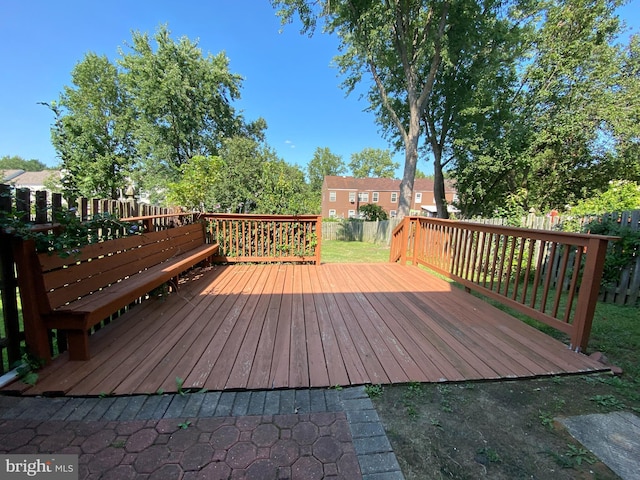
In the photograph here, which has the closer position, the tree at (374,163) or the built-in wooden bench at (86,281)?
the built-in wooden bench at (86,281)

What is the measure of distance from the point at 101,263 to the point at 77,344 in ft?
2.45

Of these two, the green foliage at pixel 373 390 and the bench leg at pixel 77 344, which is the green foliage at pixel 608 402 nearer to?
the green foliage at pixel 373 390

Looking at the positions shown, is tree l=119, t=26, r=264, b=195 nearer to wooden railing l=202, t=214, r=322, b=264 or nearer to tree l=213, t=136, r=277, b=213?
tree l=213, t=136, r=277, b=213

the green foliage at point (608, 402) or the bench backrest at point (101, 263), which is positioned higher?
the bench backrest at point (101, 263)

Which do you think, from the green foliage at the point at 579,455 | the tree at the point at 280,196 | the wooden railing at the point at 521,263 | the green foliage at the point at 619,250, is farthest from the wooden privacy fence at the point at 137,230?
the green foliage at the point at 619,250

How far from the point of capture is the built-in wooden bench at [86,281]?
1810 mm

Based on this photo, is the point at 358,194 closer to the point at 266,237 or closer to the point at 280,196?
the point at 280,196

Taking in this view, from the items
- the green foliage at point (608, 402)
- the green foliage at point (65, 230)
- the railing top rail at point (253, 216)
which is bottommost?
the green foliage at point (608, 402)

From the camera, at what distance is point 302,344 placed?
2.33 metres

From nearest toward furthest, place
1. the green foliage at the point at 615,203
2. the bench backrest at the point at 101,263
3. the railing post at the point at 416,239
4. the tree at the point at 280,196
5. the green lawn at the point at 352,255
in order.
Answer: the bench backrest at the point at 101,263 → the green foliage at the point at 615,203 → the railing post at the point at 416,239 → the tree at the point at 280,196 → the green lawn at the point at 352,255

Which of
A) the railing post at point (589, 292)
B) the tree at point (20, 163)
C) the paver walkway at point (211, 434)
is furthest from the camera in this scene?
the tree at point (20, 163)

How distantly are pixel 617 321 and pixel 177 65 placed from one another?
68.2ft

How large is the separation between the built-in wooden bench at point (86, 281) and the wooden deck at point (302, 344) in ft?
1.03

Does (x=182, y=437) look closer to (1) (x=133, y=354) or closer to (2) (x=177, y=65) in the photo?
(1) (x=133, y=354)
